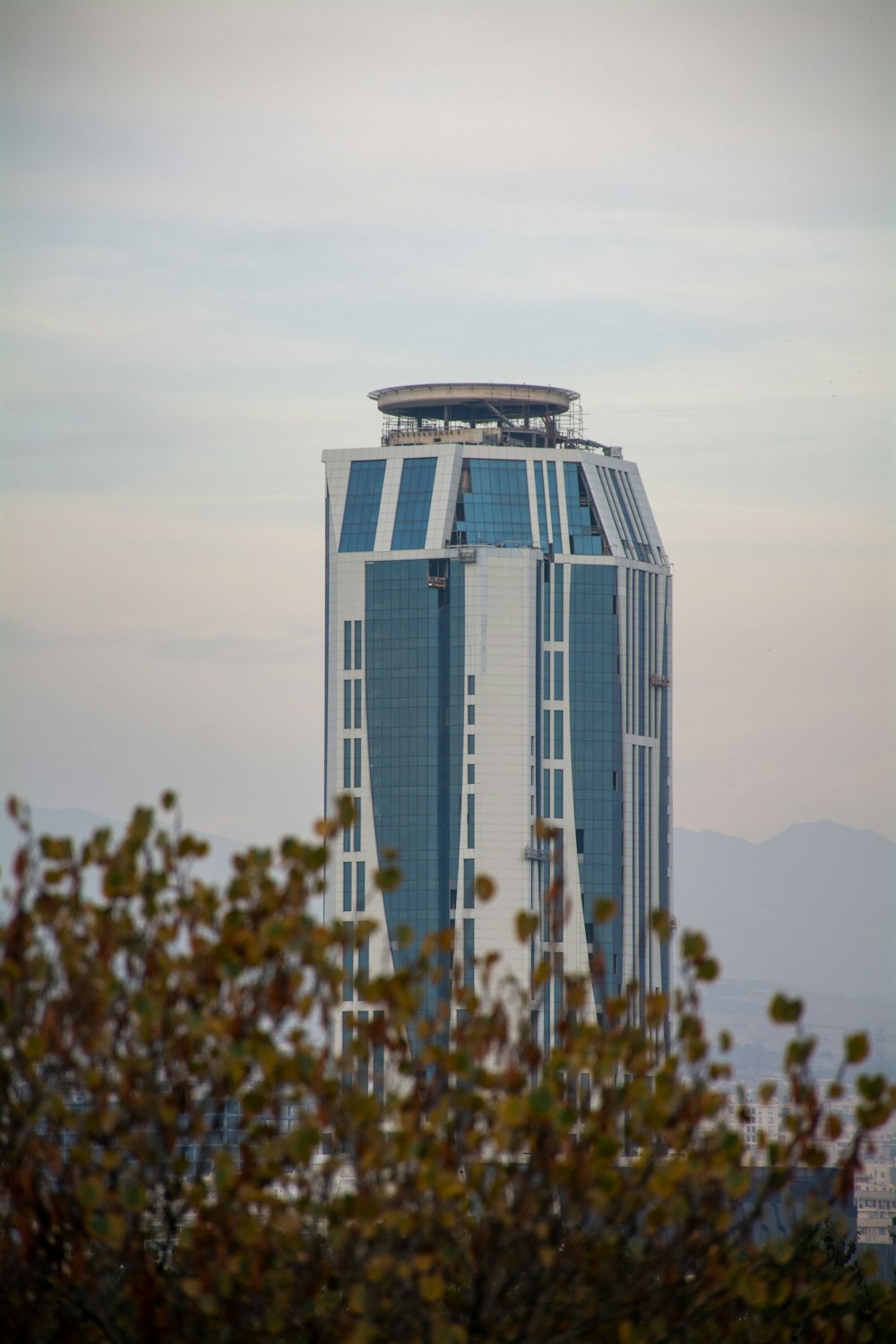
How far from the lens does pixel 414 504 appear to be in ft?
473

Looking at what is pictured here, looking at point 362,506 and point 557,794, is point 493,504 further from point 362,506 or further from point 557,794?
point 557,794

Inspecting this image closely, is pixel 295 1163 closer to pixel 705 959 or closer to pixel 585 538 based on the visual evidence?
pixel 705 959

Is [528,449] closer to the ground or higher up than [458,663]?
higher up

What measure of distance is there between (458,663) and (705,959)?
414 ft

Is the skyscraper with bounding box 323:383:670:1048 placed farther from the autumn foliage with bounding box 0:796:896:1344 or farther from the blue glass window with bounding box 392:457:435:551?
the autumn foliage with bounding box 0:796:896:1344

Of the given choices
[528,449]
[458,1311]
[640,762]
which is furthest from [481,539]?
[458,1311]

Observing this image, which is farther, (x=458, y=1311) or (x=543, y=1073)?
(x=458, y=1311)

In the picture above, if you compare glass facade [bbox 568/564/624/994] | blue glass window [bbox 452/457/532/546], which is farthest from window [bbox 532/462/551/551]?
glass facade [bbox 568/564/624/994]

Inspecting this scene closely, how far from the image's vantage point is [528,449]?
477ft

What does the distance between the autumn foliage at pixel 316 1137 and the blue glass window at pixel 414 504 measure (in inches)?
4970

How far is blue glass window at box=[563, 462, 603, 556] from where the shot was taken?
476 feet

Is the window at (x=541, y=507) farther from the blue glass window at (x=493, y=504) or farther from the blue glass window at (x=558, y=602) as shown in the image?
the blue glass window at (x=558, y=602)

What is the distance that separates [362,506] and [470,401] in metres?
11.3

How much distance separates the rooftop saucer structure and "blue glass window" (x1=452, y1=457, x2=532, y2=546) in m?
3.29
